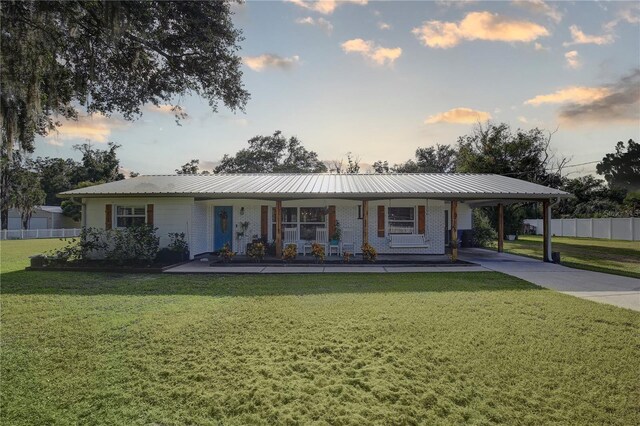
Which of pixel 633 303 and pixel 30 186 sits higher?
pixel 30 186

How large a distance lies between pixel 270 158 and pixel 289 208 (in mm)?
29119

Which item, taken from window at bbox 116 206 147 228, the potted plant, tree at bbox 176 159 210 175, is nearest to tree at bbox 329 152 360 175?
tree at bbox 176 159 210 175

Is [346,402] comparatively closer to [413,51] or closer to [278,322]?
[278,322]

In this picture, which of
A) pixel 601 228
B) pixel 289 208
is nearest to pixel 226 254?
pixel 289 208

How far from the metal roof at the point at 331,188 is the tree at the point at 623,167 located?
143ft

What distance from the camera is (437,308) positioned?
21.7ft

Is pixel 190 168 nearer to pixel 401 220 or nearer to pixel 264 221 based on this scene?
pixel 264 221

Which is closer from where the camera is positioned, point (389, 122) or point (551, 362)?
point (551, 362)

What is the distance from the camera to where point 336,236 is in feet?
47.3

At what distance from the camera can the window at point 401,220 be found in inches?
610

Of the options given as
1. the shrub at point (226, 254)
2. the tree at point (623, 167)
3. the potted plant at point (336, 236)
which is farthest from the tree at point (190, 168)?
the tree at point (623, 167)

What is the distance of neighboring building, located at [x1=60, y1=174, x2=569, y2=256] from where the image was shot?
43.5ft

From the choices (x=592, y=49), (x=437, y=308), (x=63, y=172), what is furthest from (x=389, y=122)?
(x=63, y=172)

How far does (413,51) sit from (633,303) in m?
7.69
